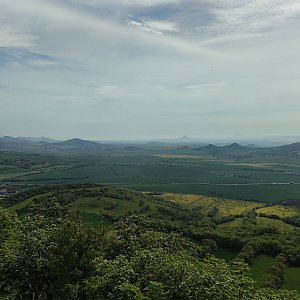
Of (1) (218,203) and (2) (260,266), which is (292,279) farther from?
(1) (218,203)

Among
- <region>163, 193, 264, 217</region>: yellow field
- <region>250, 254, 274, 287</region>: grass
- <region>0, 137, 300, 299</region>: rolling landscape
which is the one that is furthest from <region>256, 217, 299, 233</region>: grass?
<region>250, 254, 274, 287</region>: grass

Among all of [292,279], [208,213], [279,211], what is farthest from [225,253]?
[279,211]

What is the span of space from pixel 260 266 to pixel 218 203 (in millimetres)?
76807

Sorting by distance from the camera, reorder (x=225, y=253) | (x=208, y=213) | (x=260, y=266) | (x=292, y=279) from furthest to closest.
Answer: (x=208, y=213) < (x=225, y=253) < (x=260, y=266) < (x=292, y=279)

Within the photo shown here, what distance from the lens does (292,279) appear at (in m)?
58.8

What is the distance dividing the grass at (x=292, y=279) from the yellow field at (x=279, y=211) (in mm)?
54470

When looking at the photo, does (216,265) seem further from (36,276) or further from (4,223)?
(4,223)

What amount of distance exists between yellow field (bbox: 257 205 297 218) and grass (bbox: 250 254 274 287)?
48.9m

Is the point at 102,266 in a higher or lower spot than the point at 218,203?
higher

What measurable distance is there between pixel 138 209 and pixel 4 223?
8046 cm

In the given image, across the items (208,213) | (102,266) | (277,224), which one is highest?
(102,266)

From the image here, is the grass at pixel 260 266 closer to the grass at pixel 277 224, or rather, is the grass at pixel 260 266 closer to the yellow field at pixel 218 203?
the grass at pixel 277 224

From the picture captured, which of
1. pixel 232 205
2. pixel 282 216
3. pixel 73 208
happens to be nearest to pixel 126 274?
pixel 73 208

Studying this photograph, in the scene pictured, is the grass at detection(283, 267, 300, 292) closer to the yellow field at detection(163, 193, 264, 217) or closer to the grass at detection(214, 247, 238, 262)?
the grass at detection(214, 247, 238, 262)
